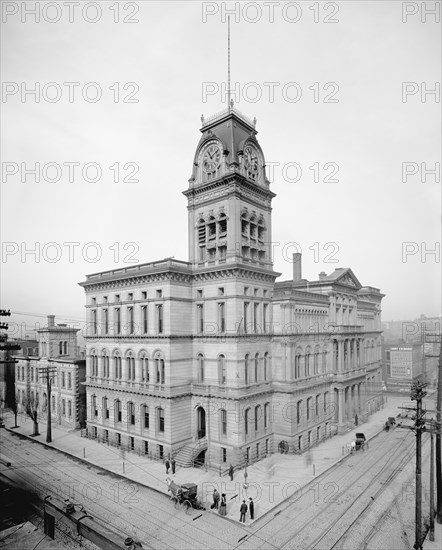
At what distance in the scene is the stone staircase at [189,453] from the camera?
116 feet

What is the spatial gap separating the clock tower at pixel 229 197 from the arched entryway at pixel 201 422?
47.3 feet

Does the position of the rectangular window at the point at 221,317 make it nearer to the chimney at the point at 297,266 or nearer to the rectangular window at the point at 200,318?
the rectangular window at the point at 200,318

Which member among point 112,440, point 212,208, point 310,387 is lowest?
point 112,440

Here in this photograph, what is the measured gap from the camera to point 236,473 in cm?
3369

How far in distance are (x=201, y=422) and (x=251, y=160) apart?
2719cm

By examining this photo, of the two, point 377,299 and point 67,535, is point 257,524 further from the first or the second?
point 377,299

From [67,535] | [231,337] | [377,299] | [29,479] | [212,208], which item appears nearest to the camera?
[67,535]

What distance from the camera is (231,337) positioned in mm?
35938

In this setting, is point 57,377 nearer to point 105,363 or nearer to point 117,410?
point 105,363

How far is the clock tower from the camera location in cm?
3753

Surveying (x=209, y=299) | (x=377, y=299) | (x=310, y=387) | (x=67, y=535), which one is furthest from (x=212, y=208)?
(x=377, y=299)

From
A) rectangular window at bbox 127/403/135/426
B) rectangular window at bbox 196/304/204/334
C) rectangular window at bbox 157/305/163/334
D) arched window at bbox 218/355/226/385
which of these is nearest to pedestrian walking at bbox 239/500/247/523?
arched window at bbox 218/355/226/385

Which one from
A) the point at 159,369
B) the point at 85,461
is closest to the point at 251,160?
the point at 159,369

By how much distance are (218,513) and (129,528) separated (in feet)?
19.6
